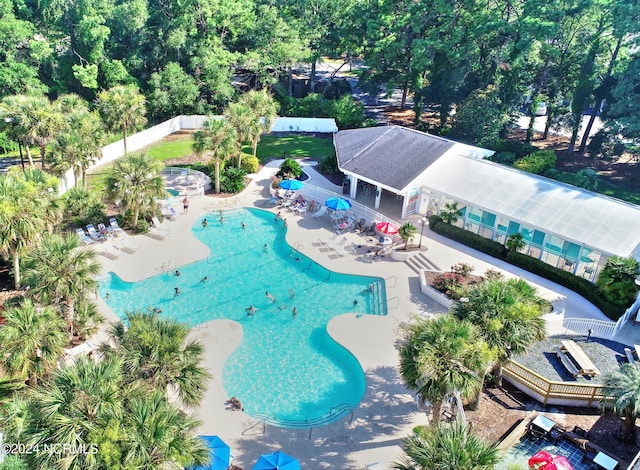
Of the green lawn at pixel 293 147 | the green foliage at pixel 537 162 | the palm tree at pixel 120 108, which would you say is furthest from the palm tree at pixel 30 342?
the green foliage at pixel 537 162

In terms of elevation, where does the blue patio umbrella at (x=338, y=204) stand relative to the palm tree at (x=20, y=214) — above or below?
below

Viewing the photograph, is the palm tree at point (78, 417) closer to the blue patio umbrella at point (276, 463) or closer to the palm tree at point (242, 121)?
the blue patio umbrella at point (276, 463)

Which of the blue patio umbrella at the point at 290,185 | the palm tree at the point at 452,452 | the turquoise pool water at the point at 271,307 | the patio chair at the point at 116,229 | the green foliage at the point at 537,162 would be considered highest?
the green foliage at the point at 537,162

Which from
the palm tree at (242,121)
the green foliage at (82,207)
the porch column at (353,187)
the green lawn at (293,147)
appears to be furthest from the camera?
the green lawn at (293,147)

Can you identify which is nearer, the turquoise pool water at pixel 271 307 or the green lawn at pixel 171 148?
the turquoise pool water at pixel 271 307

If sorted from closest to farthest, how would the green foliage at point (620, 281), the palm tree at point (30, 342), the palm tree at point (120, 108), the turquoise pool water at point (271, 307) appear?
the palm tree at point (30, 342) → the turquoise pool water at point (271, 307) → the green foliage at point (620, 281) → the palm tree at point (120, 108)

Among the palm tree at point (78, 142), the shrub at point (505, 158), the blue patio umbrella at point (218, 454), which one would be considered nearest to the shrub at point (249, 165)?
the palm tree at point (78, 142)

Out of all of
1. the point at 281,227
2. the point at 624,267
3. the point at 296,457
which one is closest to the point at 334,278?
the point at 281,227

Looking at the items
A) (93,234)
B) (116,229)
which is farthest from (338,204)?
(93,234)
